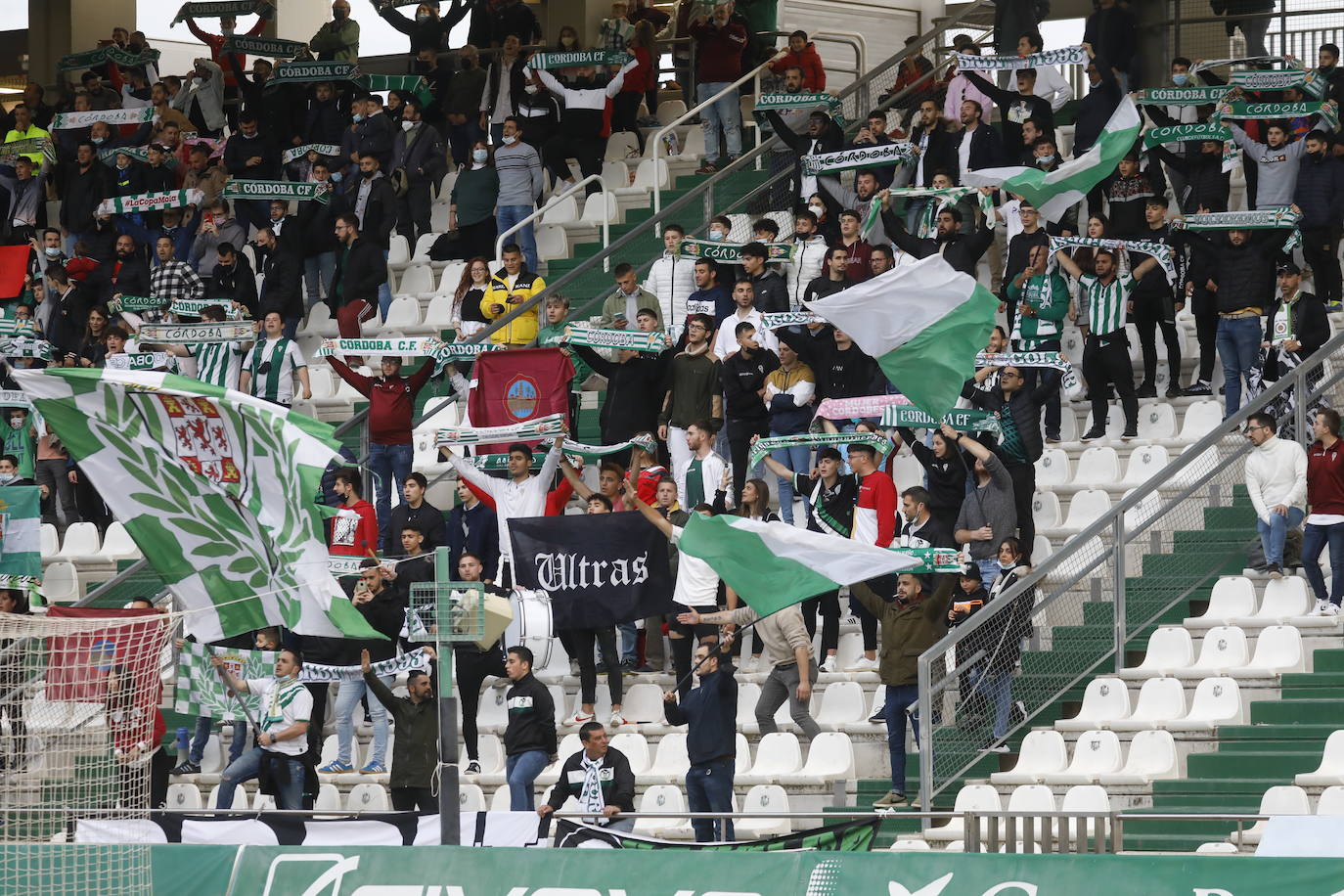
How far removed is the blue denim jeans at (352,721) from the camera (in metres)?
18.5

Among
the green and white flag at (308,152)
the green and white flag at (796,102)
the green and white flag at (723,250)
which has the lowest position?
the green and white flag at (723,250)

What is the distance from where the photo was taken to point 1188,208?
21328 mm

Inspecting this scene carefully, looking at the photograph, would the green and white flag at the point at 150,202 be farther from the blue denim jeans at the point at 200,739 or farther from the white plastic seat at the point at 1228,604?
the white plastic seat at the point at 1228,604

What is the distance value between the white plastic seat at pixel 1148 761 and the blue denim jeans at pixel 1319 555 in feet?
6.31

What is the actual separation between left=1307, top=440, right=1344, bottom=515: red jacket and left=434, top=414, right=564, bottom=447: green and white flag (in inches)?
250

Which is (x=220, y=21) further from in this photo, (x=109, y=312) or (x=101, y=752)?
(x=101, y=752)

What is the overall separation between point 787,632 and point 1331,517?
418 cm

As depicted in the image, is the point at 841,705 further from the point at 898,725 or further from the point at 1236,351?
the point at 1236,351

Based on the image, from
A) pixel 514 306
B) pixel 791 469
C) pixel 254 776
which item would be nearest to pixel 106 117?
pixel 514 306

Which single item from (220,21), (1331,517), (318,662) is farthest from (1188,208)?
(220,21)

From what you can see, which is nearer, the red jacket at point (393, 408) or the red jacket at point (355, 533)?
the red jacket at point (355, 533)

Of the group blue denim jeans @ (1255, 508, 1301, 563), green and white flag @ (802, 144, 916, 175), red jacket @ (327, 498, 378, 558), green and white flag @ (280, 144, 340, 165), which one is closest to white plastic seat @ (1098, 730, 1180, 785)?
blue denim jeans @ (1255, 508, 1301, 563)

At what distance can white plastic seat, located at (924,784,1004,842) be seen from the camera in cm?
1545

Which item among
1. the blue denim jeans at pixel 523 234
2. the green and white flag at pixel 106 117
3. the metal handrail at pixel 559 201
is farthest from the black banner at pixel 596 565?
the green and white flag at pixel 106 117
